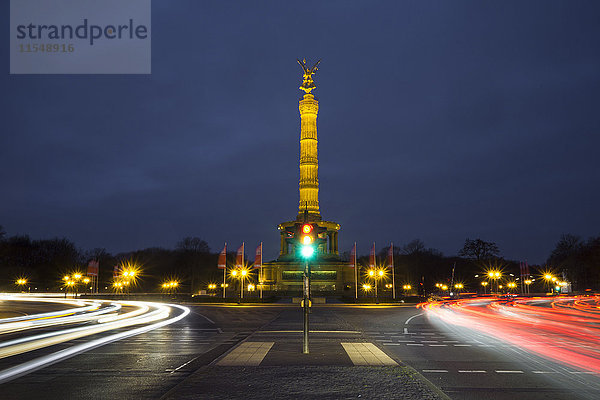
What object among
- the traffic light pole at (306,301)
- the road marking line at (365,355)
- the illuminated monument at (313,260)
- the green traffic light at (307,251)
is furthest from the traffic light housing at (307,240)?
the illuminated monument at (313,260)

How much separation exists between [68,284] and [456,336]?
290ft

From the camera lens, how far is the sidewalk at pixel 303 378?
805 centimetres

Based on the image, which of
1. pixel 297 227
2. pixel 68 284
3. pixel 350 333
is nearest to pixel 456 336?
pixel 350 333

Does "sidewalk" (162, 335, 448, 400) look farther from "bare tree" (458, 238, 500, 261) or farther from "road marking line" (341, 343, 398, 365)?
"bare tree" (458, 238, 500, 261)

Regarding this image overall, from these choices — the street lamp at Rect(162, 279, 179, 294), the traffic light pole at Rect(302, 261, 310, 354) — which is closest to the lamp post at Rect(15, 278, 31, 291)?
the street lamp at Rect(162, 279, 179, 294)

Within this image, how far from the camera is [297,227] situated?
44.5 feet

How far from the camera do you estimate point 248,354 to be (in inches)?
509

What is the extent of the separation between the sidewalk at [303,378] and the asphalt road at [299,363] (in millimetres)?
193

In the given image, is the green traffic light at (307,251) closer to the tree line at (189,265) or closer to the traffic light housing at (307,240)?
the traffic light housing at (307,240)

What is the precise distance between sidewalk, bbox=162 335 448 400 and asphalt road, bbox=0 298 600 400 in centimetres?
19

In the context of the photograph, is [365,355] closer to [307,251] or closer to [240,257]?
[307,251]

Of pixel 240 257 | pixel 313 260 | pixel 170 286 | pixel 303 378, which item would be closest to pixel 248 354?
pixel 303 378

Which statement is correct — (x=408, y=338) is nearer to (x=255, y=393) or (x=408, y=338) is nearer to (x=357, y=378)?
(x=357, y=378)

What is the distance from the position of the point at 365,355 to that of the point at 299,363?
2.22 metres
